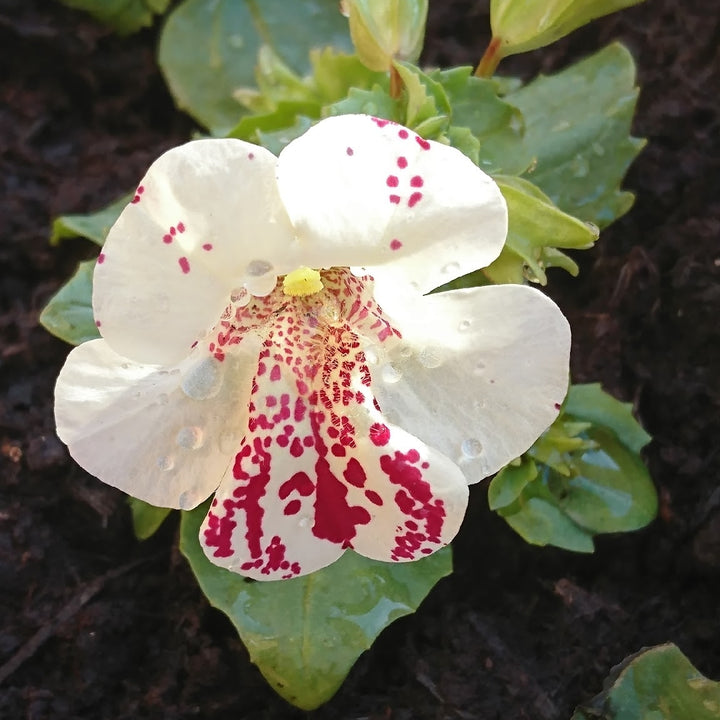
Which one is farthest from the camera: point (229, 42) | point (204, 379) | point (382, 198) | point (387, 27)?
point (229, 42)

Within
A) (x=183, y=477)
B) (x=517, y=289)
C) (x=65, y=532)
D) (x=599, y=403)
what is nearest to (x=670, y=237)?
(x=599, y=403)

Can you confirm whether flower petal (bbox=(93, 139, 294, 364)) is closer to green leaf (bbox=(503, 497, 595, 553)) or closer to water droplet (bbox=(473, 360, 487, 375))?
water droplet (bbox=(473, 360, 487, 375))

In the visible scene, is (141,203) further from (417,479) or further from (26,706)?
(26,706)

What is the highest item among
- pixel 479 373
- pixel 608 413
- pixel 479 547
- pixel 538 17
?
pixel 538 17

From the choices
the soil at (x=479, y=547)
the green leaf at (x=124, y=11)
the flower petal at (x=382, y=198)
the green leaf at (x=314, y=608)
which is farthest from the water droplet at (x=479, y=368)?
the green leaf at (x=124, y=11)

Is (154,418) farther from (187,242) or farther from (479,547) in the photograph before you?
(479,547)

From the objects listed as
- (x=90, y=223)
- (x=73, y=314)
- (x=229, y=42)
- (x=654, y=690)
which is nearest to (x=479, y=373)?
(x=654, y=690)

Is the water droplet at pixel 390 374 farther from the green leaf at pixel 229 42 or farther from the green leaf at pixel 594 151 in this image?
the green leaf at pixel 229 42

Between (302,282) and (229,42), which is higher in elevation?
(302,282)
